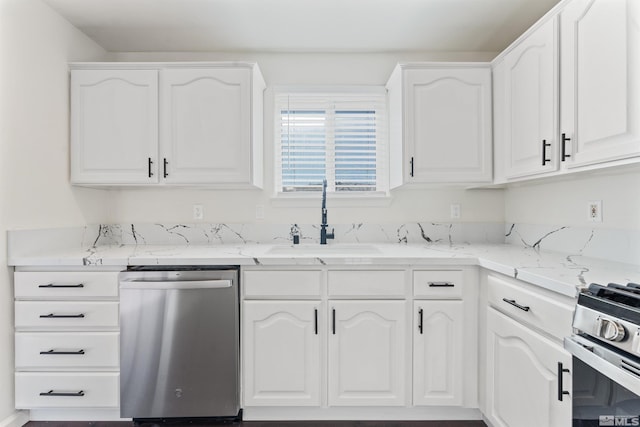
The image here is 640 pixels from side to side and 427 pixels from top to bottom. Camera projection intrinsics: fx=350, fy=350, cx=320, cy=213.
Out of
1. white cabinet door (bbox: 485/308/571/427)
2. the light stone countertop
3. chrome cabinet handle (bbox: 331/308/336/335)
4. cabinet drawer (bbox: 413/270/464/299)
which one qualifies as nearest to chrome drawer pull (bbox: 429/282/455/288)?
cabinet drawer (bbox: 413/270/464/299)

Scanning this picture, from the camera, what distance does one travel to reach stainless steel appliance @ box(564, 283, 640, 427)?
2.93 ft

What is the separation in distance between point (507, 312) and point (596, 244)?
0.64 meters

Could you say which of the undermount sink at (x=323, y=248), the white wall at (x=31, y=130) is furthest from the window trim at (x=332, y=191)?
the white wall at (x=31, y=130)

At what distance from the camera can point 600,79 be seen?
138 centimetres

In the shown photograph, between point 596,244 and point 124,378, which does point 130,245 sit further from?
point 596,244

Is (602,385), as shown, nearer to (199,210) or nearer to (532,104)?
(532,104)

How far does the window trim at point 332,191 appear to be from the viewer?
2.60 meters

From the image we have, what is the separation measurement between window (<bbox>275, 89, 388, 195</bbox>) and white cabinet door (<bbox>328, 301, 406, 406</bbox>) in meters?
1.01

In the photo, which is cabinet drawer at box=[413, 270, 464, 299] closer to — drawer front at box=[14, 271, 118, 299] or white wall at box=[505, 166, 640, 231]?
white wall at box=[505, 166, 640, 231]

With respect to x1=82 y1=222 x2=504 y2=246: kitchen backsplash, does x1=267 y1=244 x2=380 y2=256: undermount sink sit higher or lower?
lower

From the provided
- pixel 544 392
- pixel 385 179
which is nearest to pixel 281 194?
pixel 385 179

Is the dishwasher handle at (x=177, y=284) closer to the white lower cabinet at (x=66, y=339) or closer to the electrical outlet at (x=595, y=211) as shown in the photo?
the white lower cabinet at (x=66, y=339)

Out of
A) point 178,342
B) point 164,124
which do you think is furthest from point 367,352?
point 164,124
